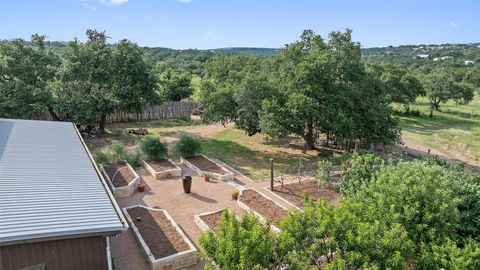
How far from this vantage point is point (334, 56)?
2259 centimetres

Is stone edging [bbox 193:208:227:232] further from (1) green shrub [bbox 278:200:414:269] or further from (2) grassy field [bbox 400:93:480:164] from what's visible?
(2) grassy field [bbox 400:93:480:164]

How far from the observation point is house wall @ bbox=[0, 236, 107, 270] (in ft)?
25.9

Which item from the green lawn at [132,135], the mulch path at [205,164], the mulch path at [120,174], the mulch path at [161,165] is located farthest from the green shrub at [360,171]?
the green lawn at [132,135]

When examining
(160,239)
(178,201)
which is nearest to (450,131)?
(178,201)

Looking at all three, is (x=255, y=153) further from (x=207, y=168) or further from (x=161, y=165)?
(x=161, y=165)

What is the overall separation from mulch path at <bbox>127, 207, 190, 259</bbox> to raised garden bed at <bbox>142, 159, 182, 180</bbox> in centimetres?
440

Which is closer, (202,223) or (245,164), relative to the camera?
(202,223)

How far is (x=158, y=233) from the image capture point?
12.9 metres

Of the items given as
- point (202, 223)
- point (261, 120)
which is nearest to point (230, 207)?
point (202, 223)

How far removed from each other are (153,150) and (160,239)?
948 centimetres

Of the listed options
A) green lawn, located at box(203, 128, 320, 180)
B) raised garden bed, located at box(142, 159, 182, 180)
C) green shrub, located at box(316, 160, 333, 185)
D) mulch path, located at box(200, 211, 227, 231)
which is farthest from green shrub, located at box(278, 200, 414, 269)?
raised garden bed, located at box(142, 159, 182, 180)

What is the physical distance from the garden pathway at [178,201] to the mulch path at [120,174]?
81 centimetres

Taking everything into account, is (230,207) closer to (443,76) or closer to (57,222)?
(57,222)

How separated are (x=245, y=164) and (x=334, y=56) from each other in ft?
29.5
